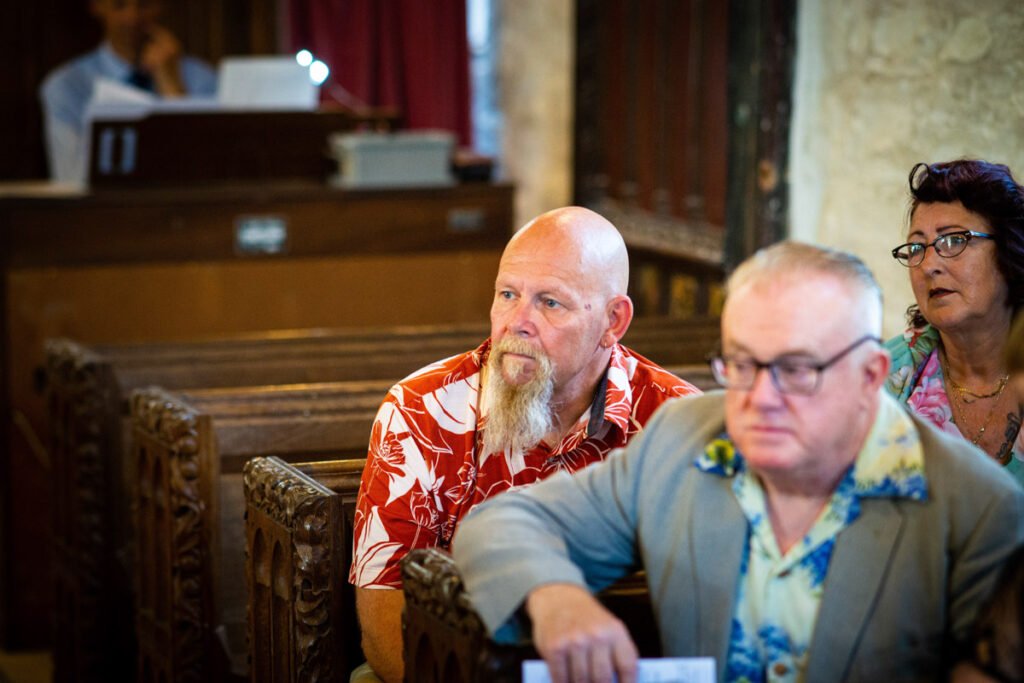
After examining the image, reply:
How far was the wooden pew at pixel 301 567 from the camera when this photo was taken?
2.35 metres

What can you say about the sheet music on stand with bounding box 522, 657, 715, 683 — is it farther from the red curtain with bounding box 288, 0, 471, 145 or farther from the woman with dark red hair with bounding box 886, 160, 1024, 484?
the red curtain with bounding box 288, 0, 471, 145

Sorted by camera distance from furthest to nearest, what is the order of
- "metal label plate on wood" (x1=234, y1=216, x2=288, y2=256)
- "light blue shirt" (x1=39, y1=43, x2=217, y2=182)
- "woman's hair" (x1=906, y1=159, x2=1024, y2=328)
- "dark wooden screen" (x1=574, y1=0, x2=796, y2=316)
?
"light blue shirt" (x1=39, y1=43, x2=217, y2=182), "metal label plate on wood" (x1=234, y1=216, x2=288, y2=256), "dark wooden screen" (x1=574, y1=0, x2=796, y2=316), "woman's hair" (x1=906, y1=159, x2=1024, y2=328)

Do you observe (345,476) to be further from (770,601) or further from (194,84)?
(194,84)

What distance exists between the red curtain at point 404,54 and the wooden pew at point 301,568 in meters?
5.57

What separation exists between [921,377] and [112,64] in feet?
18.9

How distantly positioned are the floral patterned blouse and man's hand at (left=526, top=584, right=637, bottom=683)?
1.08 metres

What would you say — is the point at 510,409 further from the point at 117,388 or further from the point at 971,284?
the point at 117,388

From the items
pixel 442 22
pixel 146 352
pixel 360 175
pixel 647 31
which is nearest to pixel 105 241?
pixel 360 175

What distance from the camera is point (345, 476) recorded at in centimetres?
260

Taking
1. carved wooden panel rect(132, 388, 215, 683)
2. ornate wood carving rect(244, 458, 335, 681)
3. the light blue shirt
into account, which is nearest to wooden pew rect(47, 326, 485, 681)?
carved wooden panel rect(132, 388, 215, 683)

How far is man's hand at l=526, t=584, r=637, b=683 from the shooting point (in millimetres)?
1660

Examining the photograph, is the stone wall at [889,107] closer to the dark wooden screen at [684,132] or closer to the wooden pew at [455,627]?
the dark wooden screen at [684,132]

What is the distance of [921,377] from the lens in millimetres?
2652

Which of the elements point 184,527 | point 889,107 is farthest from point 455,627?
point 889,107
